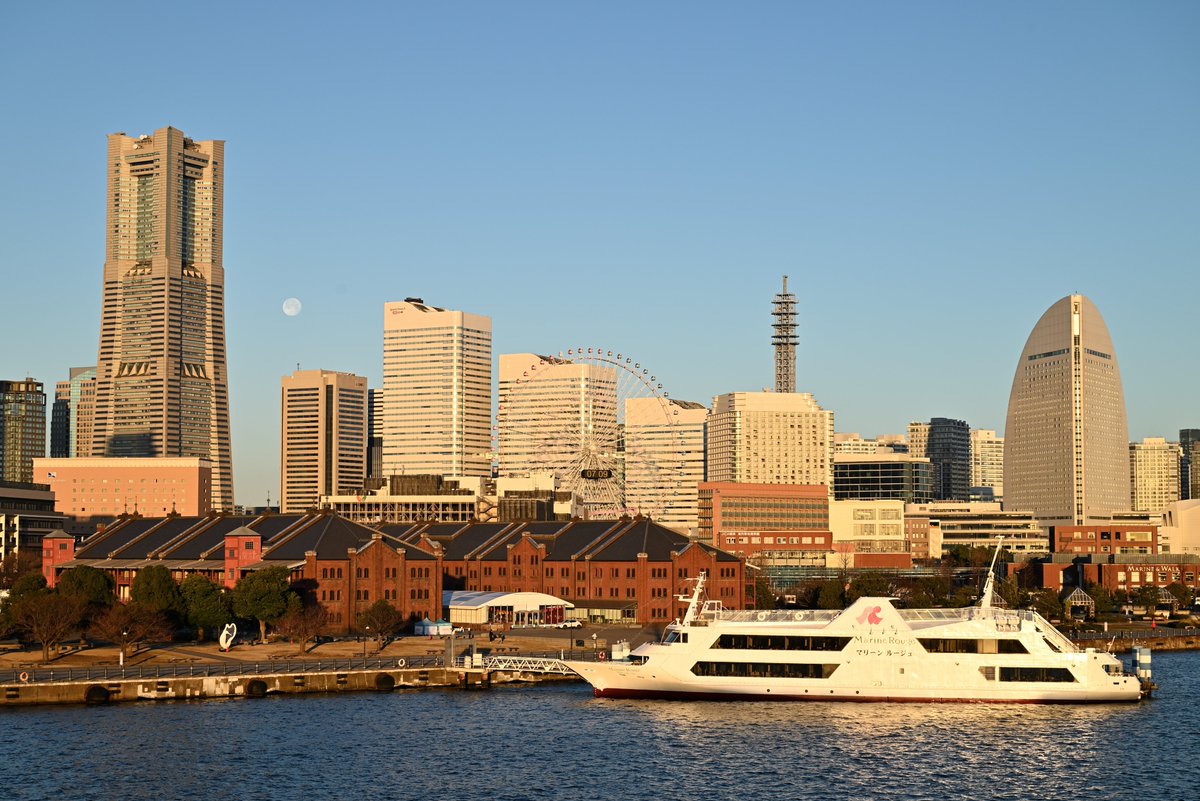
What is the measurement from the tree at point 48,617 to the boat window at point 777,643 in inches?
1994

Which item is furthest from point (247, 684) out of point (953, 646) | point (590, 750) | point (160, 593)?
point (953, 646)

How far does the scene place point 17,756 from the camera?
8556 centimetres

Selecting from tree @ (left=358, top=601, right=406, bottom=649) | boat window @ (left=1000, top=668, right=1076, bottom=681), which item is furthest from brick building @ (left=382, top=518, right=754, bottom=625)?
boat window @ (left=1000, top=668, right=1076, bottom=681)

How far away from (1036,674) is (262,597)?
210ft

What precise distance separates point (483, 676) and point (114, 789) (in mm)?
43853

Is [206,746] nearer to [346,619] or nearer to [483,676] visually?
[483,676]

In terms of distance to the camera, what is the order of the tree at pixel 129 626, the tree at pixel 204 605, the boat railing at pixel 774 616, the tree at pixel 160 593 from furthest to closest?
the tree at pixel 204 605 → the tree at pixel 160 593 → the tree at pixel 129 626 → the boat railing at pixel 774 616

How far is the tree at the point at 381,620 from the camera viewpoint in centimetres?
13475

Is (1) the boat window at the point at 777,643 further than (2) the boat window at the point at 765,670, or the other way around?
(1) the boat window at the point at 777,643

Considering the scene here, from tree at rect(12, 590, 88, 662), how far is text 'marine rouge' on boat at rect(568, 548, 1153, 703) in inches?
1745

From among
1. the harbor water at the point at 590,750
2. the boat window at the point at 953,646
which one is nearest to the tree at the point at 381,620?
the harbor water at the point at 590,750

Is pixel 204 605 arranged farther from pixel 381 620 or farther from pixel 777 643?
pixel 777 643

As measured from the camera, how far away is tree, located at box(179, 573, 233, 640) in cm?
13425

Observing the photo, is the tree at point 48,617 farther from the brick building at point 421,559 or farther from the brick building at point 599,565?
the brick building at point 599,565
